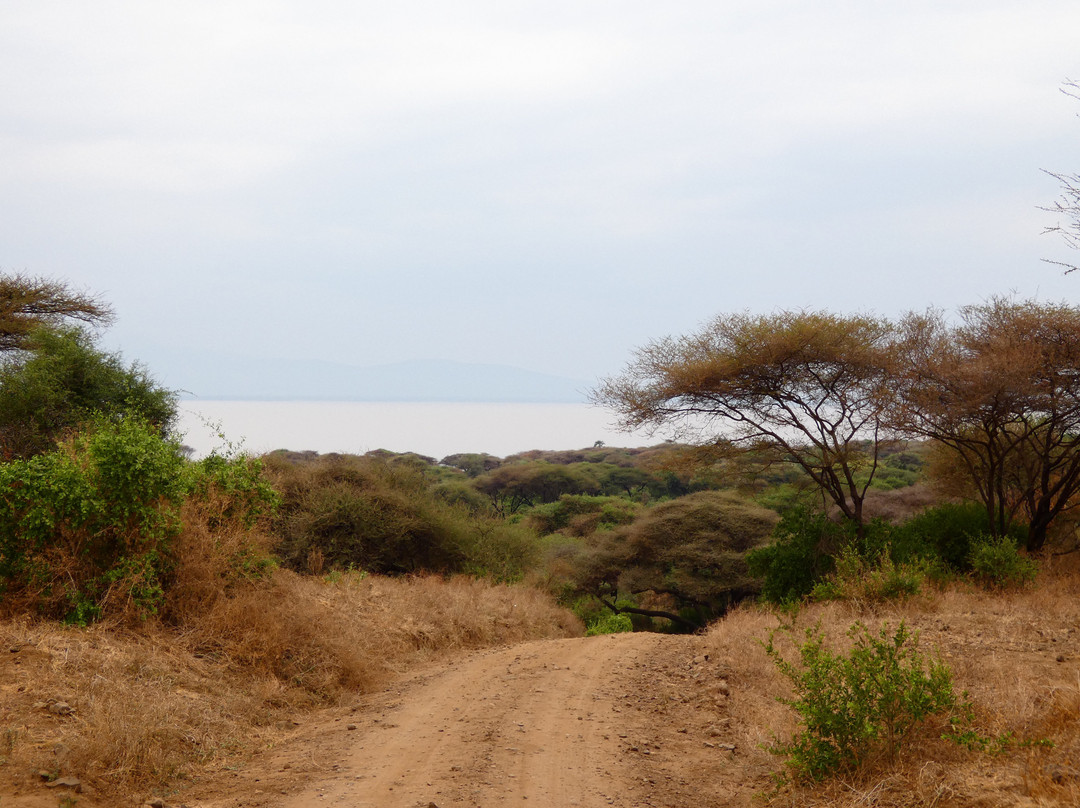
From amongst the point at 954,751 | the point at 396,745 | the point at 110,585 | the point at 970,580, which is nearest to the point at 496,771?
the point at 396,745

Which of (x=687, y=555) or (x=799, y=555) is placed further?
(x=687, y=555)

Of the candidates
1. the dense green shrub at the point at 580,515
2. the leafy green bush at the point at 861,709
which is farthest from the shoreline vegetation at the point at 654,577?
the dense green shrub at the point at 580,515

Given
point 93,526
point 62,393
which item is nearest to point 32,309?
point 62,393

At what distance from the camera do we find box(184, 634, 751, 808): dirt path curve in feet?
18.2

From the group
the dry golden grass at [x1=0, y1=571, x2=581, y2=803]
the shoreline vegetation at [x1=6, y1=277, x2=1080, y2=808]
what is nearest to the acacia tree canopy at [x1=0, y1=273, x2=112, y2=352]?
the shoreline vegetation at [x1=6, y1=277, x2=1080, y2=808]

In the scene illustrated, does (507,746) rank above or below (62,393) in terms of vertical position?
below

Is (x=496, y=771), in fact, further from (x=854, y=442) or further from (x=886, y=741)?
(x=854, y=442)

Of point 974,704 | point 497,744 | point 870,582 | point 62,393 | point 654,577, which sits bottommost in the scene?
point 654,577

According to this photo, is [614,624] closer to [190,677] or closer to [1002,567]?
[1002,567]

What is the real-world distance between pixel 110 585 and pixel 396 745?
3.81 metres

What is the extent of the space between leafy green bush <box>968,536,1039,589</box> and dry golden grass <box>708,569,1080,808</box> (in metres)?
1.24

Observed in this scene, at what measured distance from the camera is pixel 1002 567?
13531 millimetres

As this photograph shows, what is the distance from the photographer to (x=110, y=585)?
8594 millimetres

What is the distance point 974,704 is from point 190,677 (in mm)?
6544
